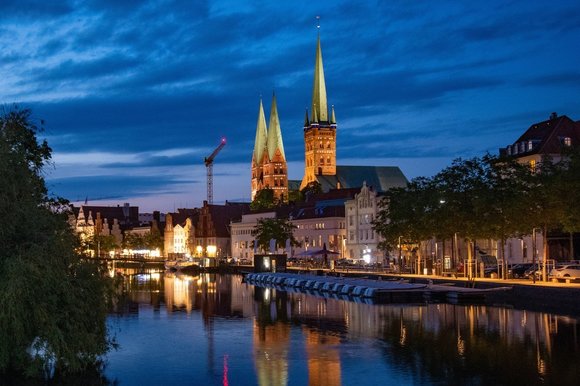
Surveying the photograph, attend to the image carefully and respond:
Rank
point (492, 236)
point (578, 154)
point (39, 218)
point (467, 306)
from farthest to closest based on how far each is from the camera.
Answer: point (492, 236)
point (578, 154)
point (467, 306)
point (39, 218)

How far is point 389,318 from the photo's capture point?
204ft

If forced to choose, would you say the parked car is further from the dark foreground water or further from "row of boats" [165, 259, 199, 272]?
"row of boats" [165, 259, 199, 272]

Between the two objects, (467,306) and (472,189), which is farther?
(472,189)

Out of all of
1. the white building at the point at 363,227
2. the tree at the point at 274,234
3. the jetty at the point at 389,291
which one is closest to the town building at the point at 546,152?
the jetty at the point at 389,291

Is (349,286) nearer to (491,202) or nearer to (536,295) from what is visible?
(491,202)

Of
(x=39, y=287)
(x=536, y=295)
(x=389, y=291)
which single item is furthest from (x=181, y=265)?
(x=39, y=287)

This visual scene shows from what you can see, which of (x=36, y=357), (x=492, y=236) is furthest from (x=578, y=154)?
(x=36, y=357)

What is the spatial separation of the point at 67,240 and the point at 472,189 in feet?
189

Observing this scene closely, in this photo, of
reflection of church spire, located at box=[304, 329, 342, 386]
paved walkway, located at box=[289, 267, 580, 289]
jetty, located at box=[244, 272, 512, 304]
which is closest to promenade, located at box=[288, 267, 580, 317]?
paved walkway, located at box=[289, 267, 580, 289]

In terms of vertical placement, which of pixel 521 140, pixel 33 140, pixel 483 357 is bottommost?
pixel 483 357

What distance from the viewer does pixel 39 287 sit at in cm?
3519

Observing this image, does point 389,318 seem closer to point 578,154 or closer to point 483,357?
point 483,357

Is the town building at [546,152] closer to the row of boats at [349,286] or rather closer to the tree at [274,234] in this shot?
the row of boats at [349,286]

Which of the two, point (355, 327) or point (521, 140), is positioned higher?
point (521, 140)
